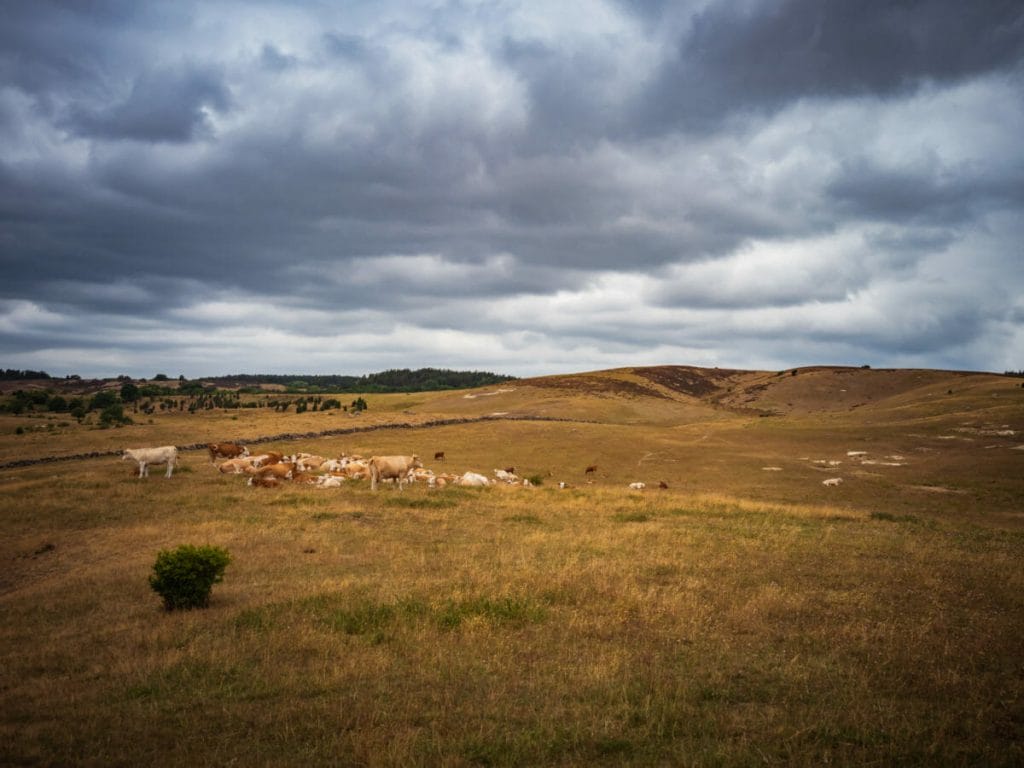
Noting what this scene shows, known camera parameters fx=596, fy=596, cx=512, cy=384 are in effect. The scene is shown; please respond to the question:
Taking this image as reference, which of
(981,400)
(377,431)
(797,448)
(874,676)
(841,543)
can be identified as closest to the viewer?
(874,676)

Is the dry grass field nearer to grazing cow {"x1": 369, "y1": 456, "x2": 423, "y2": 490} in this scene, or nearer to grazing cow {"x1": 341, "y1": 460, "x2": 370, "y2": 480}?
grazing cow {"x1": 369, "y1": 456, "x2": 423, "y2": 490}

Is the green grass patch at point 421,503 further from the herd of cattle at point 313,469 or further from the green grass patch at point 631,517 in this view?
the green grass patch at point 631,517

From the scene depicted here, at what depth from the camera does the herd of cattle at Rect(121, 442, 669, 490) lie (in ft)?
101

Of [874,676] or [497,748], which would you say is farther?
[874,676]

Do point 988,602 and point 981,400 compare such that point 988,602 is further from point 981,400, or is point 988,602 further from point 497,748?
point 981,400

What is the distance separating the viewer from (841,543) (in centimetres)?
1825

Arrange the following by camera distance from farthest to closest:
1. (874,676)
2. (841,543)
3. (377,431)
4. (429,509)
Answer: (377,431), (429,509), (841,543), (874,676)

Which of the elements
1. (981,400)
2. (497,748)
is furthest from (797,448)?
(497,748)

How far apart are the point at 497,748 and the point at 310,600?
22.4 ft

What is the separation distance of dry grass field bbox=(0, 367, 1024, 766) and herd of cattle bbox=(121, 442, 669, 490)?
1.88 metres

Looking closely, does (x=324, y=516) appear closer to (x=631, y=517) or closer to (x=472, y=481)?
(x=631, y=517)

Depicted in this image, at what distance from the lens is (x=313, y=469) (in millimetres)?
37625

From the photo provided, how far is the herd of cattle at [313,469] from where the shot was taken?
30859mm

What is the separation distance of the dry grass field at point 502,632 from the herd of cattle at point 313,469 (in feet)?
6.17
